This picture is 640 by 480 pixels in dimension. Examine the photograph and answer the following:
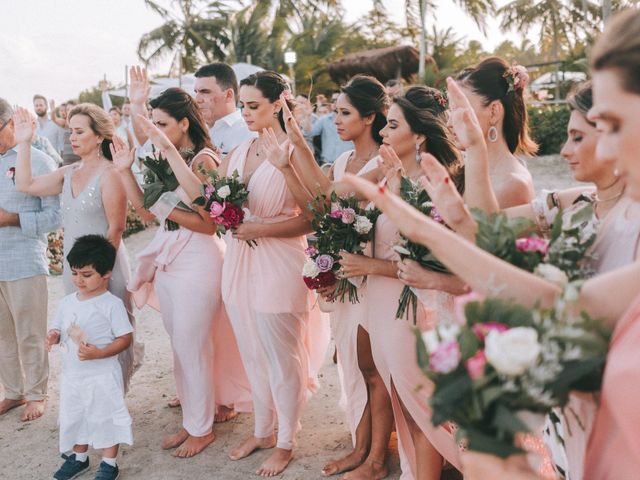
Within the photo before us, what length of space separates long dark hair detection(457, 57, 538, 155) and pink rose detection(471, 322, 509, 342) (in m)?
2.26

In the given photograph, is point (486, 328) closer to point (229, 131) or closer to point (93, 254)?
point (93, 254)

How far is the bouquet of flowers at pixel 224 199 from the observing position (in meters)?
4.17

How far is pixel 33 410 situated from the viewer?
5.42 meters

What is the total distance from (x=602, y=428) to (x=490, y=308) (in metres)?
0.50

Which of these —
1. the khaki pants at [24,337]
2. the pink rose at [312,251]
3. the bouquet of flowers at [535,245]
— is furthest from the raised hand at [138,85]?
the bouquet of flowers at [535,245]

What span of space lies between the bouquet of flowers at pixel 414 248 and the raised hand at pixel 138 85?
246 centimetres

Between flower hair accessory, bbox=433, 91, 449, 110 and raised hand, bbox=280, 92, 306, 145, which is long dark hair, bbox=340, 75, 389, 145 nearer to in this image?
flower hair accessory, bbox=433, 91, 449, 110

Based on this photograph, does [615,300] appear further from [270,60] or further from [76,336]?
[270,60]

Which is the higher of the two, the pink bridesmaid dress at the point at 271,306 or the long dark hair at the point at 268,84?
the long dark hair at the point at 268,84

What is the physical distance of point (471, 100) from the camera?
3506 mm

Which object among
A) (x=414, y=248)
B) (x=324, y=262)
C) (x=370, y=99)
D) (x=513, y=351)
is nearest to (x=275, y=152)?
(x=324, y=262)

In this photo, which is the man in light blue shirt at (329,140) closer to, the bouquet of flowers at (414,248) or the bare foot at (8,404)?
the bare foot at (8,404)

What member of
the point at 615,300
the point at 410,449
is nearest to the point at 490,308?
the point at 615,300

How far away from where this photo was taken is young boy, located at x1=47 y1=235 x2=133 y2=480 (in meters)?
4.27
